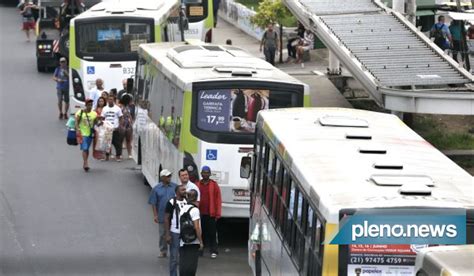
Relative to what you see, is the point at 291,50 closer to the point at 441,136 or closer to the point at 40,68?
the point at 40,68

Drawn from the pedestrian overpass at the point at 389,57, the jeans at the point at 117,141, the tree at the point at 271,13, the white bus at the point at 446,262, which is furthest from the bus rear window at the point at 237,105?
the tree at the point at 271,13

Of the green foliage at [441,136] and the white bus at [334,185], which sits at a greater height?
the white bus at [334,185]

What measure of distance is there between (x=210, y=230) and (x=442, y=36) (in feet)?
37.7

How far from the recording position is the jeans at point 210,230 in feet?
64.8

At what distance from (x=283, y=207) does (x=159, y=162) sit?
27.5ft

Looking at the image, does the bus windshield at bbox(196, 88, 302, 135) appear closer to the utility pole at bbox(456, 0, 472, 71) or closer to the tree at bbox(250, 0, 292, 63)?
the utility pole at bbox(456, 0, 472, 71)

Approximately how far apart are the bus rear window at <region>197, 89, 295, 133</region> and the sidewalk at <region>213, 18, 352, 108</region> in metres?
11.6

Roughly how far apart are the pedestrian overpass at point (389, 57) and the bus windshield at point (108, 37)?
12.7 feet

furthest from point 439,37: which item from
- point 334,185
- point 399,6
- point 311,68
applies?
point 334,185

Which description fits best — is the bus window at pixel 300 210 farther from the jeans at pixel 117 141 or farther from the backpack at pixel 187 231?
the jeans at pixel 117 141

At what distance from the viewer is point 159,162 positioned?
23.3m

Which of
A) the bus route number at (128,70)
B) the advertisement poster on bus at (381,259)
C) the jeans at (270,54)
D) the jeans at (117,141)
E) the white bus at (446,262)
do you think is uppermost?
the white bus at (446,262)

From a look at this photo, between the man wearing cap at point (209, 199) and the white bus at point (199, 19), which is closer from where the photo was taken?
the man wearing cap at point (209, 199)

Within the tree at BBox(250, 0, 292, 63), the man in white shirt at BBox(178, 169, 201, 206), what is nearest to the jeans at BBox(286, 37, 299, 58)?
the tree at BBox(250, 0, 292, 63)
